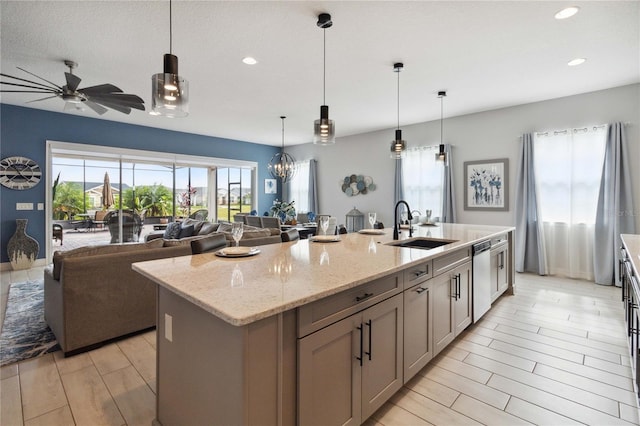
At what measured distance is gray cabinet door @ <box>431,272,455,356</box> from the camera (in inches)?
89.4

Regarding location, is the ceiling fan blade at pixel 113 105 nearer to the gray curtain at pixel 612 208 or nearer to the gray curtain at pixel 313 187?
the gray curtain at pixel 313 187

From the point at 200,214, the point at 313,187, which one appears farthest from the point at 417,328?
the point at 313,187

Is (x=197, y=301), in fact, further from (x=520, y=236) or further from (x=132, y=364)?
(x=520, y=236)

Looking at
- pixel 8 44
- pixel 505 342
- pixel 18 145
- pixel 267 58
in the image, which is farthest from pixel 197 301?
pixel 18 145

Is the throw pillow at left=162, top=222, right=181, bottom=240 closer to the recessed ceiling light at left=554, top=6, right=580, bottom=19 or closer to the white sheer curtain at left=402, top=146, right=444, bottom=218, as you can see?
the white sheer curtain at left=402, top=146, right=444, bottom=218

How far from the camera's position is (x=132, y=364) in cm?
244

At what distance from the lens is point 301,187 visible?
919cm

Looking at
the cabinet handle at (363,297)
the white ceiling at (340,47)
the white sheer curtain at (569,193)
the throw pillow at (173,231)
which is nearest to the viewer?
the cabinet handle at (363,297)

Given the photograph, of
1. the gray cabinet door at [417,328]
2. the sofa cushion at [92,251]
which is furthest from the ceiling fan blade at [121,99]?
the gray cabinet door at [417,328]

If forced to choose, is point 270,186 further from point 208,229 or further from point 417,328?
point 417,328

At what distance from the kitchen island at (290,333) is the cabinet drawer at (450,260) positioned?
0.06 metres

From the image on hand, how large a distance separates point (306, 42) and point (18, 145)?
5.57m

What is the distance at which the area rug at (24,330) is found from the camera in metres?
2.57

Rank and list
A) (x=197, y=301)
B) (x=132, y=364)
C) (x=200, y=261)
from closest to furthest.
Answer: (x=197, y=301) < (x=200, y=261) < (x=132, y=364)
